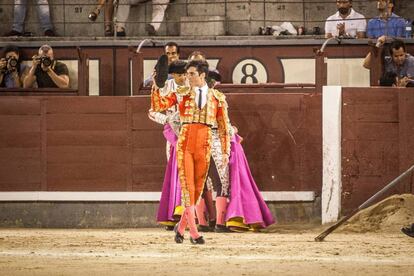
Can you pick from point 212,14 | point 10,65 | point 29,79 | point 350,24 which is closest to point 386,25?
point 350,24

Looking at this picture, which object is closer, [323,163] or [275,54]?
[323,163]

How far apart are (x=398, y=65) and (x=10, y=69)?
351 centimetres

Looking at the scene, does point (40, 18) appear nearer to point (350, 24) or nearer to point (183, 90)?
point (350, 24)

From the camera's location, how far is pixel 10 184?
1112 centimetres

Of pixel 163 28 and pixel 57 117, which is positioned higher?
pixel 163 28

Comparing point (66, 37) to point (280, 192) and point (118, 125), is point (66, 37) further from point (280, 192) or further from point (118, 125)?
point (280, 192)

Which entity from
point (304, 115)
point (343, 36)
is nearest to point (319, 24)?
point (343, 36)

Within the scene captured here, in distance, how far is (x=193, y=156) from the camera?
29.0 ft

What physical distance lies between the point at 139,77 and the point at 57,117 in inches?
32.0

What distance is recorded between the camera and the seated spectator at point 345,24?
11.9 metres

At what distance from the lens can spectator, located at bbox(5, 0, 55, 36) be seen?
1263 centimetres

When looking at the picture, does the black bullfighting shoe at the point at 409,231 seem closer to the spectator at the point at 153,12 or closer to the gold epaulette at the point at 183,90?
the gold epaulette at the point at 183,90

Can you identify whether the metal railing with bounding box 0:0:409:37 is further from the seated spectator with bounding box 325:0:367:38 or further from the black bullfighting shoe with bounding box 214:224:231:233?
the black bullfighting shoe with bounding box 214:224:231:233

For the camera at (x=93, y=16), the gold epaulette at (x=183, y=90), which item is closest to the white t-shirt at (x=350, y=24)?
the camera at (x=93, y=16)
